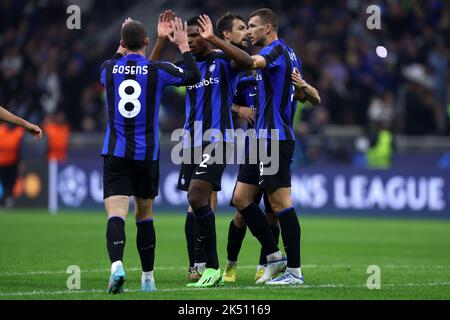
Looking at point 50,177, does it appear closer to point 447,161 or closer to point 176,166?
point 176,166

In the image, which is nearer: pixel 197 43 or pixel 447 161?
pixel 197 43

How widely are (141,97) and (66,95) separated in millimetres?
16484

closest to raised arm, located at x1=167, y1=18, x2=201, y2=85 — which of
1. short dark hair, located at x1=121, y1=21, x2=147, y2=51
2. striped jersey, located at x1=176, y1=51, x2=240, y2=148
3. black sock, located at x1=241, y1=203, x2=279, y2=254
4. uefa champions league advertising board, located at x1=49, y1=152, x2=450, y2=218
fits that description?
short dark hair, located at x1=121, y1=21, x2=147, y2=51

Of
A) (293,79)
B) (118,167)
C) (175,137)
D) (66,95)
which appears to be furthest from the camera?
(66,95)

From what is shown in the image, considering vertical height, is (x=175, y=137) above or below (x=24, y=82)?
below

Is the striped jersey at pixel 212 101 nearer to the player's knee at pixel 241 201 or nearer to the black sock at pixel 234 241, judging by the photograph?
the player's knee at pixel 241 201

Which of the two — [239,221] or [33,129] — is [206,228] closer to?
[239,221]

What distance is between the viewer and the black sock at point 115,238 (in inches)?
318

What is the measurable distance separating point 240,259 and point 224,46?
4370 millimetres

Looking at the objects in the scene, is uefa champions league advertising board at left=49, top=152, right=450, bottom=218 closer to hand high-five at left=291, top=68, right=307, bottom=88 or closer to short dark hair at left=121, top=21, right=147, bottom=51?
hand high-five at left=291, top=68, right=307, bottom=88

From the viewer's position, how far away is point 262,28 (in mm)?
9305
